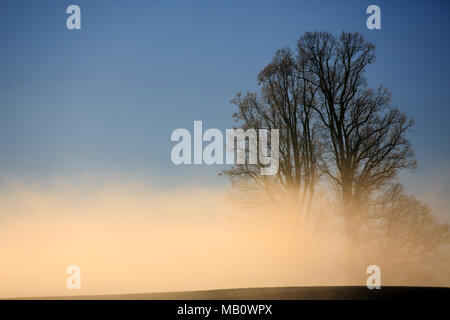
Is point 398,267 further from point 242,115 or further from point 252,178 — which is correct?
point 242,115

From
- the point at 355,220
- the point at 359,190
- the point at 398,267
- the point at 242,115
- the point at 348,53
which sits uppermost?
the point at 348,53

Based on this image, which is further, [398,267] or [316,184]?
[398,267]

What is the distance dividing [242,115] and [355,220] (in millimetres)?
8022

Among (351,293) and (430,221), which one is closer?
(351,293)

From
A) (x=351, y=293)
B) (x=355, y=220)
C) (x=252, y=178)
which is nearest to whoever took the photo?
(x=351, y=293)

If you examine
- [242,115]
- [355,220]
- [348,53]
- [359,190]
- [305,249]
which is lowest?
[305,249]
